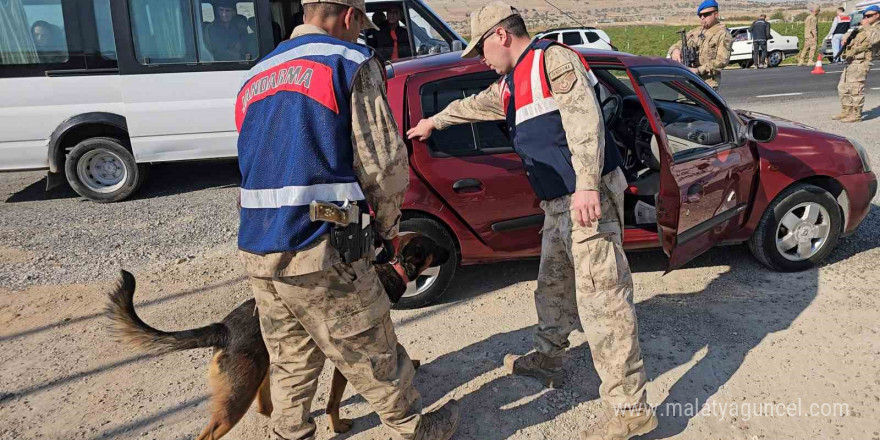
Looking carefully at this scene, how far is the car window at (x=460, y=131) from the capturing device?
3.61 m

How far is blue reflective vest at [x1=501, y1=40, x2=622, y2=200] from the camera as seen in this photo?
8.05 feet

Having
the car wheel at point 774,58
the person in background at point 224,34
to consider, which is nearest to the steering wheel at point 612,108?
the person in background at point 224,34

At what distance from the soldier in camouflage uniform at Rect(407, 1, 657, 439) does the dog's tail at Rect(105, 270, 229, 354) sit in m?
1.53

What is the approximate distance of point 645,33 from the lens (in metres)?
37.5

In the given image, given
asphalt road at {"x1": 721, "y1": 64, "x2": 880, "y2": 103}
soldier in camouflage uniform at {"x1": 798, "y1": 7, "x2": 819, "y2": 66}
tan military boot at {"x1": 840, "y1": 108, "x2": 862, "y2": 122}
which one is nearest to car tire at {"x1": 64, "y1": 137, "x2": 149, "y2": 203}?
tan military boot at {"x1": 840, "y1": 108, "x2": 862, "y2": 122}

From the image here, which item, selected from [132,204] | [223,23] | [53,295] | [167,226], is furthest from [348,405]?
[223,23]

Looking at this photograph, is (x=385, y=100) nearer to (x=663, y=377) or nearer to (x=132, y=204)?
(x=663, y=377)

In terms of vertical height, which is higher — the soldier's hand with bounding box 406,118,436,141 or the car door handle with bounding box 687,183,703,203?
the soldier's hand with bounding box 406,118,436,141

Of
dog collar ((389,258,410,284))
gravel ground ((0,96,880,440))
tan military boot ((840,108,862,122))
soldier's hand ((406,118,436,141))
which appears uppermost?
soldier's hand ((406,118,436,141))

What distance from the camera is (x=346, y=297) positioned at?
2.10 m

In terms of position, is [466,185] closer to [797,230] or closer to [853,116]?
[797,230]

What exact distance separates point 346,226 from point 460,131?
70.6 inches

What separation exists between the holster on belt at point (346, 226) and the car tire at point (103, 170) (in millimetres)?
5625

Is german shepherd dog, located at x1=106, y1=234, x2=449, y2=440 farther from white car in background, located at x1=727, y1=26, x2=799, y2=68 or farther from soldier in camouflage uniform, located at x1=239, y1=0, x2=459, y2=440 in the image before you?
white car in background, located at x1=727, y1=26, x2=799, y2=68
